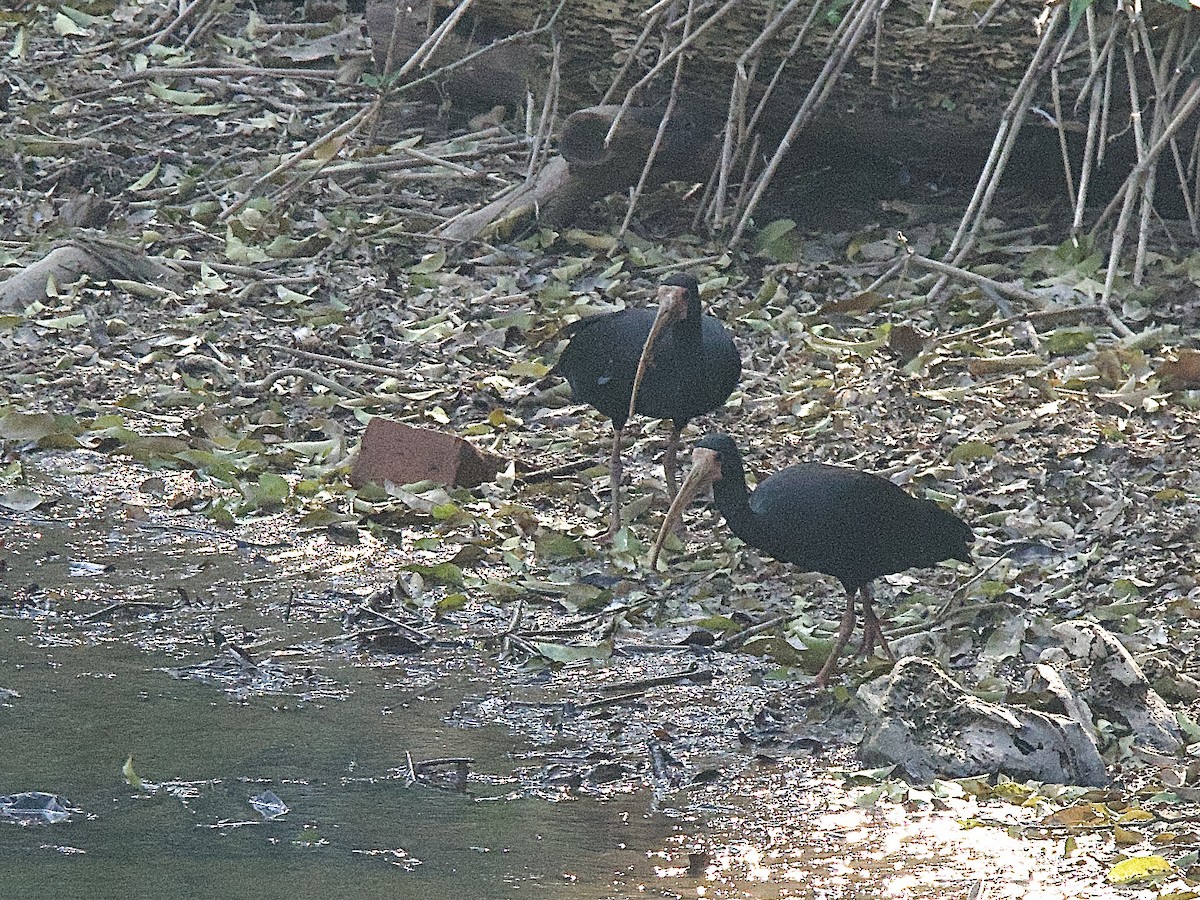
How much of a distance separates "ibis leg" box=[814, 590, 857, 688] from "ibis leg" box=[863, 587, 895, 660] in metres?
0.04

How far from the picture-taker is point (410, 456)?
19.8 ft

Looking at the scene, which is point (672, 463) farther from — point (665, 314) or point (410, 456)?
point (410, 456)

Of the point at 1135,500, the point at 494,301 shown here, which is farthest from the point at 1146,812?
the point at 494,301

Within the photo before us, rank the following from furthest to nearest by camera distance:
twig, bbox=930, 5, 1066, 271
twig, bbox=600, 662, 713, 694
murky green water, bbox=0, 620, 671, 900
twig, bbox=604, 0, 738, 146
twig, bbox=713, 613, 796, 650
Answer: twig, bbox=604, 0, 738, 146
twig, bbox=930, 5, 1066, 271
twig, bbox=713, 613, 796, 650
twig, bbox=600, 662, 713, 694
murky green water, bbox=0, 620, 671, 900

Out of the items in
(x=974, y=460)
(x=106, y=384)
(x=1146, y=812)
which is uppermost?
(x=1146, y=812)

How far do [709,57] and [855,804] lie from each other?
481 centimetres

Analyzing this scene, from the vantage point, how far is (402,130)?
9617mm

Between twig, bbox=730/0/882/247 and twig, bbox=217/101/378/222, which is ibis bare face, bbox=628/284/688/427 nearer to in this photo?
twig, bbox=730/0/882/247

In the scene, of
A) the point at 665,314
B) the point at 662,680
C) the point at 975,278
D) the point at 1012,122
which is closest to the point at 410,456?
the point at 665,314

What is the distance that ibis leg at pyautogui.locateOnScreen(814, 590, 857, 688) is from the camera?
4.55 metres

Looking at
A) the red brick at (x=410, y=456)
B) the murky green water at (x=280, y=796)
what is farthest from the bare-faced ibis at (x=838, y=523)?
the red brick at (x=410, y=456)

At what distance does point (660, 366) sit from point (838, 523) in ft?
4.43

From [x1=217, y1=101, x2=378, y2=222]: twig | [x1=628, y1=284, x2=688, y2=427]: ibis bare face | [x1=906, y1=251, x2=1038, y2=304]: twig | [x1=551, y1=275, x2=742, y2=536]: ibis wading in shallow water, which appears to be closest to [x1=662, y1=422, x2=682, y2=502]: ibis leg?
[x1=551, y1=275, x2=742, y2=536]: ibis wading in shallow water

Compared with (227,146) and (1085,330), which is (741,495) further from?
(227,146)
